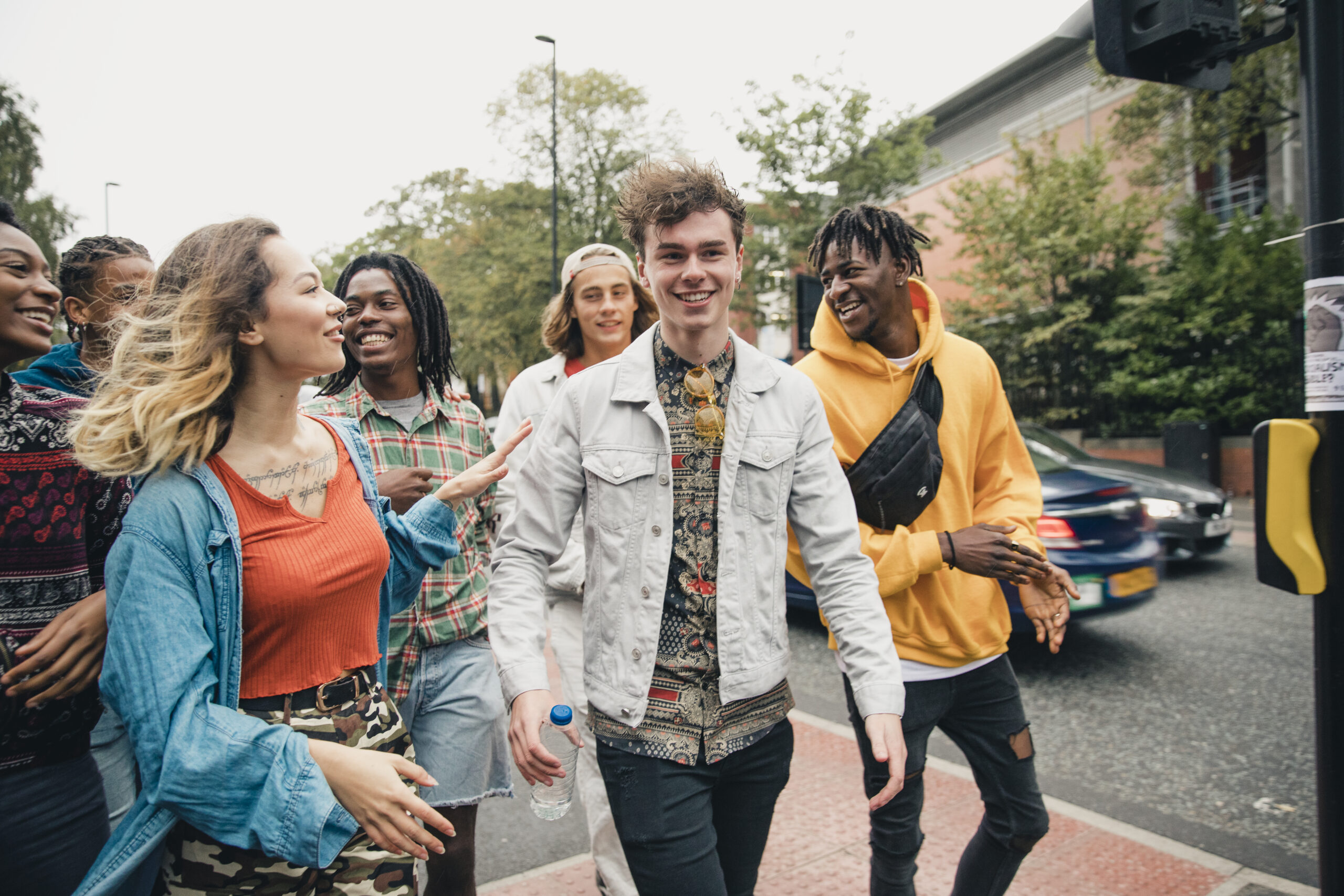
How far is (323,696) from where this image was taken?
1737mm

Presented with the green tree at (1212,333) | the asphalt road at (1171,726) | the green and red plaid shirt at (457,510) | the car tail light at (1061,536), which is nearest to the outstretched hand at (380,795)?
the green and red plaid shirt at (457,510)

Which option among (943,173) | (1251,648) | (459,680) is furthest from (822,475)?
(943,173)

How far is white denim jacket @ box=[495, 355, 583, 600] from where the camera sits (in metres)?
3.02

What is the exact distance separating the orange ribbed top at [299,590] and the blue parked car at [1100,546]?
4.09 meters

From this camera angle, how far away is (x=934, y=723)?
2529mm

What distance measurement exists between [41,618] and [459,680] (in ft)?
3.63

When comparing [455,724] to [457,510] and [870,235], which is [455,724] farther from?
[870,235]

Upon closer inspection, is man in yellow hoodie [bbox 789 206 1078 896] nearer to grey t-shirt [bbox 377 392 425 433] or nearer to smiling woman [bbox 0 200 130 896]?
grey t-shirt [bbox 377 392 425 433]

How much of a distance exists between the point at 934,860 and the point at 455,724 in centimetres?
202

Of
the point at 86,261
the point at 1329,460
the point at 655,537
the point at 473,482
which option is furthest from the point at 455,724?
the point at 1329,460

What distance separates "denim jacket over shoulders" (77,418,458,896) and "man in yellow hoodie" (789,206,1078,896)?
1.46 meters

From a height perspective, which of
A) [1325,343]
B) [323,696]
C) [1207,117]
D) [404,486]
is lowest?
[323,696]

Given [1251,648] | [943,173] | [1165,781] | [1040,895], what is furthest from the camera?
[943,173]

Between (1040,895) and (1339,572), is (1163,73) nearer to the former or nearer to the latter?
(1339,572)
